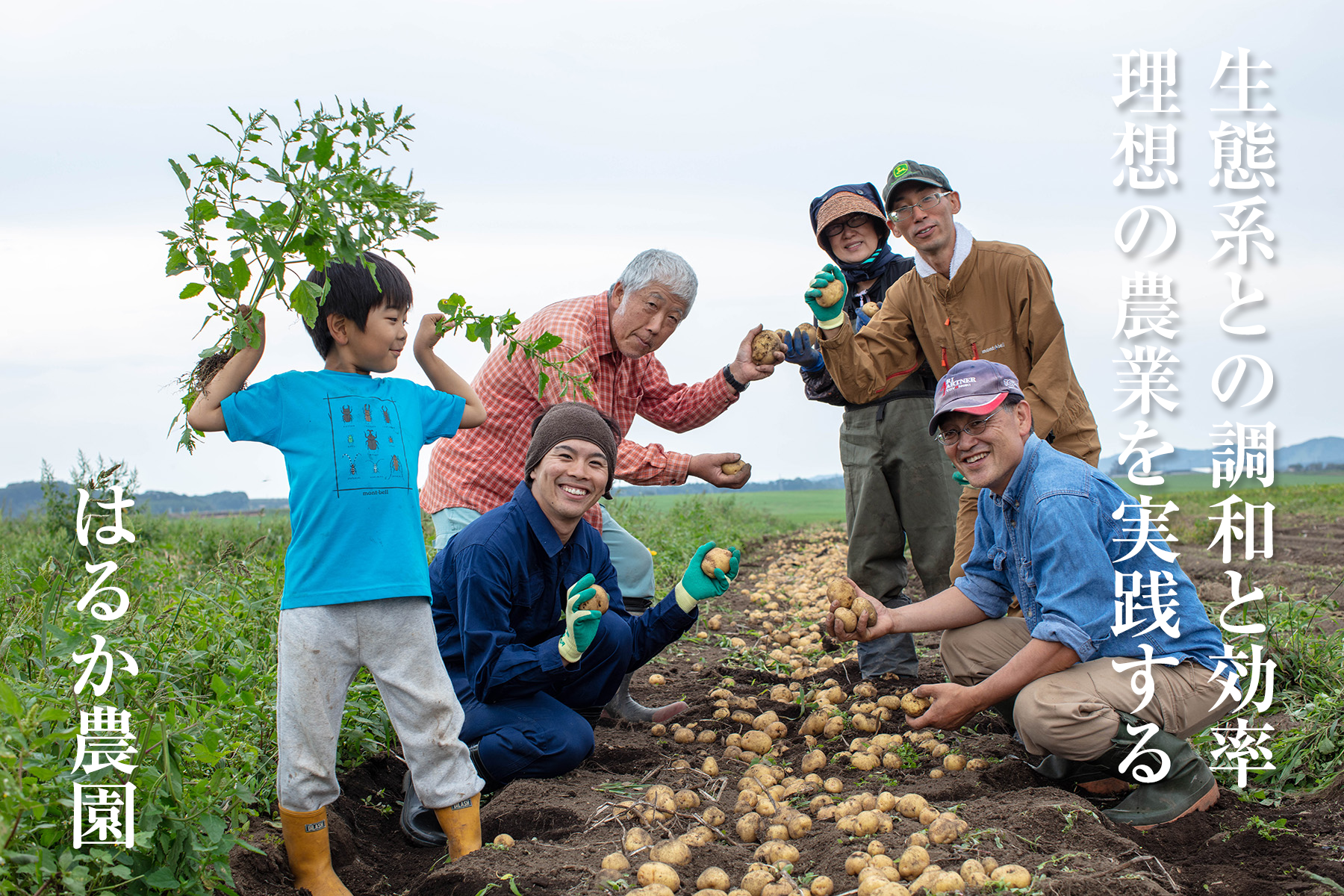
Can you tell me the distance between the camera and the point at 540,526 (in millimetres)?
2875

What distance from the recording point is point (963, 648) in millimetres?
3117

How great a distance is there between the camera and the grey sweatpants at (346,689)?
2242 millimetres

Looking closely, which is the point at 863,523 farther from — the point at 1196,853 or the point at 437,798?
Answer: the point at 437,798

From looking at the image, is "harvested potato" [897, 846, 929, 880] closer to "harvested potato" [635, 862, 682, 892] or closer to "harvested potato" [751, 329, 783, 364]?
"harvested potato" [635, 862, 682, 892]

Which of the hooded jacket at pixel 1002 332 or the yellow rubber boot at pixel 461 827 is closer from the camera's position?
the yellow rubber boot at pixel 461 827

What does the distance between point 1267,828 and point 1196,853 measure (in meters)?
0.25

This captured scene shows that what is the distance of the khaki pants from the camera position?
8.27ft

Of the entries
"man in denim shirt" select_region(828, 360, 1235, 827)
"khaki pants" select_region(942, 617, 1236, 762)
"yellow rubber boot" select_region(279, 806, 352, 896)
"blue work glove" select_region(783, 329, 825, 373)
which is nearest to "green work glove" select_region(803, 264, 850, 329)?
"blue work glove" select_region(783, 329, 825, 373)

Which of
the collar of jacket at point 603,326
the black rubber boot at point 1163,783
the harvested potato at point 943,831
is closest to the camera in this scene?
the harvested potato at point 943,831

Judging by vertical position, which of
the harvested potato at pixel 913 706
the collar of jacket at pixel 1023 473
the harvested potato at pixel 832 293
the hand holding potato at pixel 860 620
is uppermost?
the harvested potato at pixel 832 293

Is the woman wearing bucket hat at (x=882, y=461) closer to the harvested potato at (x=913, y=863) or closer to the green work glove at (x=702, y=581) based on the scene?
the green work glove at (x=702, y=581)

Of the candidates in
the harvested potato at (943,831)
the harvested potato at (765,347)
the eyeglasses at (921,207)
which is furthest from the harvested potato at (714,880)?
the eyeglasses at (921,207)

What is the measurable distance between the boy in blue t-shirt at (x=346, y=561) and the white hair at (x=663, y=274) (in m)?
1.15

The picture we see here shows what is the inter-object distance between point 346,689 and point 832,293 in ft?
6.70
